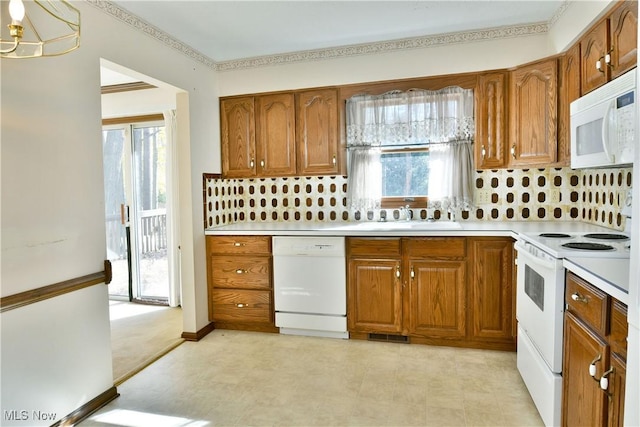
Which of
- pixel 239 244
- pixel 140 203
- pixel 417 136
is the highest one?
pixel 417 136

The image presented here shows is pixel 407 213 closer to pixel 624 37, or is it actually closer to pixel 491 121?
pixel 491 121

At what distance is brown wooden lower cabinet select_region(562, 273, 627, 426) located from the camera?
4.20ft

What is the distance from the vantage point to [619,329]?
1.27 m

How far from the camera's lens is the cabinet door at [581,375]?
1387mm

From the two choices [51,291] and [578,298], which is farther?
[51,291]

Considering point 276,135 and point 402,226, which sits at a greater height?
point 276,135

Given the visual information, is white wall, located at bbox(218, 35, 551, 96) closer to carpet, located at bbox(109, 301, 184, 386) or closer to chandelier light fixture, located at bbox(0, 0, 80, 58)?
chandelier light fixture, located at bbox(0, 0, 80, 58)

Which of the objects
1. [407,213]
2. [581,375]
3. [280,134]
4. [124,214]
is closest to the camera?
[581,375]

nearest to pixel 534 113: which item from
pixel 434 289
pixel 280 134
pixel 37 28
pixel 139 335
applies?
pixel 434 289

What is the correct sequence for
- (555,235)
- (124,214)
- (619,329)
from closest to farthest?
(619,329)
(555,235)
(124,214)

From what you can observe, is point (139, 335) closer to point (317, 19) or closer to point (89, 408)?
point (89, 408)

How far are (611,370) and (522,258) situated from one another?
1.12m

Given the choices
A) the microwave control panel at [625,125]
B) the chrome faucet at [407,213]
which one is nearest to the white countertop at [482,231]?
the chrome faucet at [407,213]

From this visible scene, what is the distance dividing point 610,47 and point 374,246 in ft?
6.17
